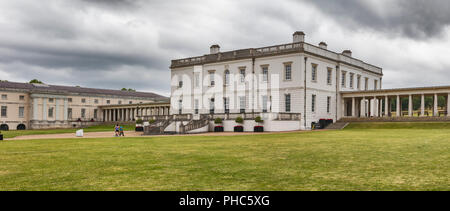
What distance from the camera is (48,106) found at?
80.7 meters

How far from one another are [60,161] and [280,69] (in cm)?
3858

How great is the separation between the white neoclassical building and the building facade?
99.8 ft

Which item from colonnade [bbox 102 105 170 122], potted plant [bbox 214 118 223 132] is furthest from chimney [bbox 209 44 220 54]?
colonnade [bbox 102 105 170 122]

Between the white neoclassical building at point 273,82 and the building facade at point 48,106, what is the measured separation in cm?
3042

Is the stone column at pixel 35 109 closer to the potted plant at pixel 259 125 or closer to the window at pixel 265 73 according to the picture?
the window at pixel 265 73

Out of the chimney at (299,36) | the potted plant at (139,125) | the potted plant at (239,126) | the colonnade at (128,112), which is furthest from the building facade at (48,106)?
the chimney at (299,36)

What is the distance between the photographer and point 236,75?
53094 millimetres

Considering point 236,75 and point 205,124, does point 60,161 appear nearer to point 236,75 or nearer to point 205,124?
point 205,124

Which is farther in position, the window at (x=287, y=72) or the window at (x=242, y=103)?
the window at (x=242, y=103)

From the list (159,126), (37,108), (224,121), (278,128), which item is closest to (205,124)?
(224,121)

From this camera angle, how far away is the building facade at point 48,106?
3014 inches

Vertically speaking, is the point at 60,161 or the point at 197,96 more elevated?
the point at 197,96

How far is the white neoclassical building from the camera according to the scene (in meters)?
46.7

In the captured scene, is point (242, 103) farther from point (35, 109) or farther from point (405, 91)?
point (35, 109)
